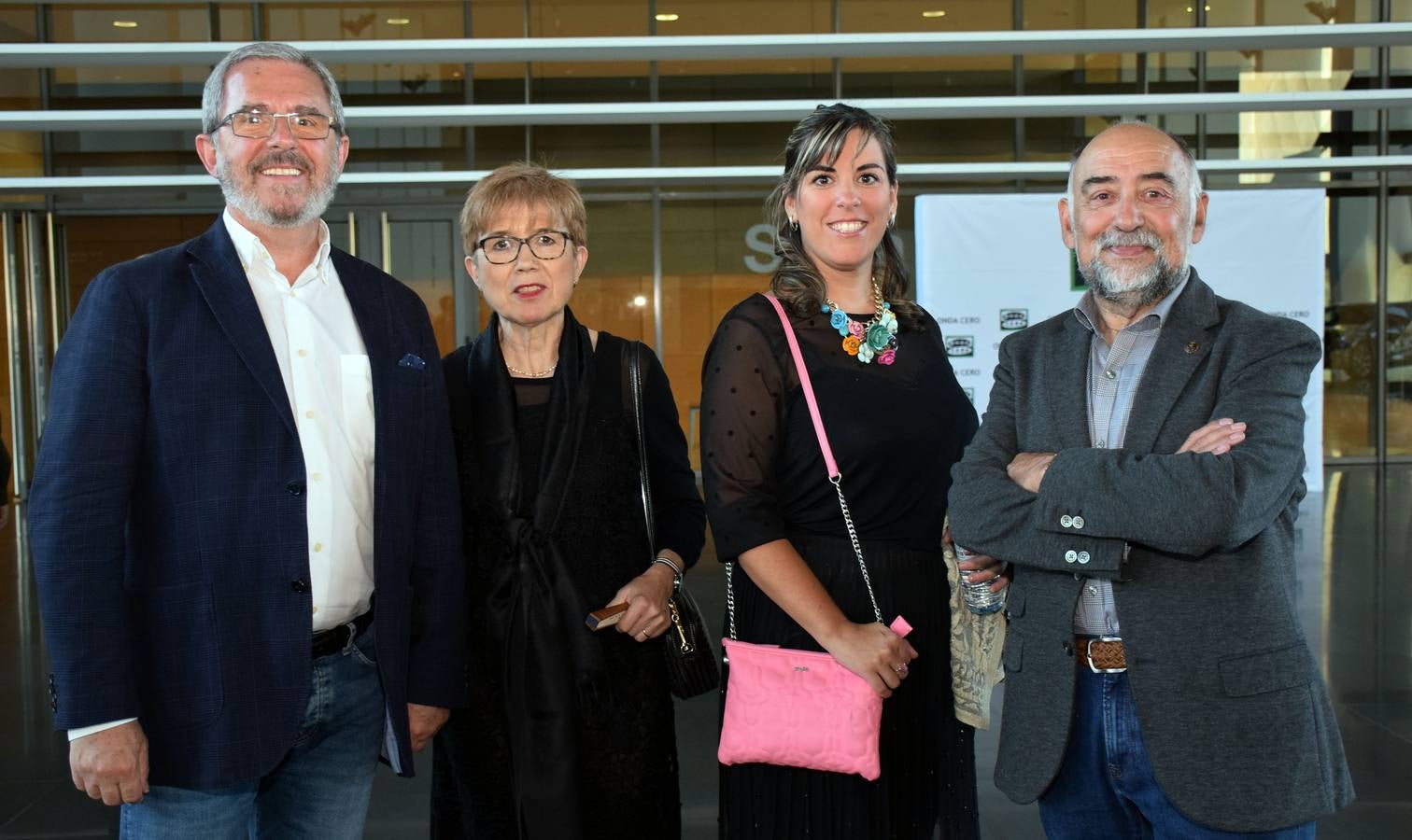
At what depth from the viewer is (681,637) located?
2.52m

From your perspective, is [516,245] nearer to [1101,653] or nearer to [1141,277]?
[1141,277]

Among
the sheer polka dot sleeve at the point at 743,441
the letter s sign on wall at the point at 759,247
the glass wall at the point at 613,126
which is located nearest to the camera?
the sheer polka dot sleeve at the point at 743,441

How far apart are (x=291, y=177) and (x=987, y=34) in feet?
25.5

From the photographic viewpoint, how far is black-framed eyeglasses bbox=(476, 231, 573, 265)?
250 centimetres

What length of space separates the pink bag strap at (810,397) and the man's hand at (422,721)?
0.94 m

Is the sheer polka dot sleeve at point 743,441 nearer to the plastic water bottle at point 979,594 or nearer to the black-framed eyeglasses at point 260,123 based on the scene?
the plastic water bottle at point 979,594

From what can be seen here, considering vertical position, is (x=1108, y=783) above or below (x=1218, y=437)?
below

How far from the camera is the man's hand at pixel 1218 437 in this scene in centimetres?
177

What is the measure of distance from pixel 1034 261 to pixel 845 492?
298 inches

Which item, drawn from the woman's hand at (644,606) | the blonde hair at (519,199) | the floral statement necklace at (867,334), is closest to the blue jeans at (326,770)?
the woman's hand at (644,606)

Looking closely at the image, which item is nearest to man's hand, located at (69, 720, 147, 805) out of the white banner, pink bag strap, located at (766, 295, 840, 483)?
pink bag strap, located at (766, 295, 840, 483)

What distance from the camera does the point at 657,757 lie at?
2.50 metres

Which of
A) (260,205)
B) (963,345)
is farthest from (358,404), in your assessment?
(963,345)

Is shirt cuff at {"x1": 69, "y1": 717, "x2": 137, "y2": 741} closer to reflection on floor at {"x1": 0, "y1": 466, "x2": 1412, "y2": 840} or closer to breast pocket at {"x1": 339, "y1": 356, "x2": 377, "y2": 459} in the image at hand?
breast pocket at {"x1": 339, "y1": 356, "x2": 377, "y2": 459}
